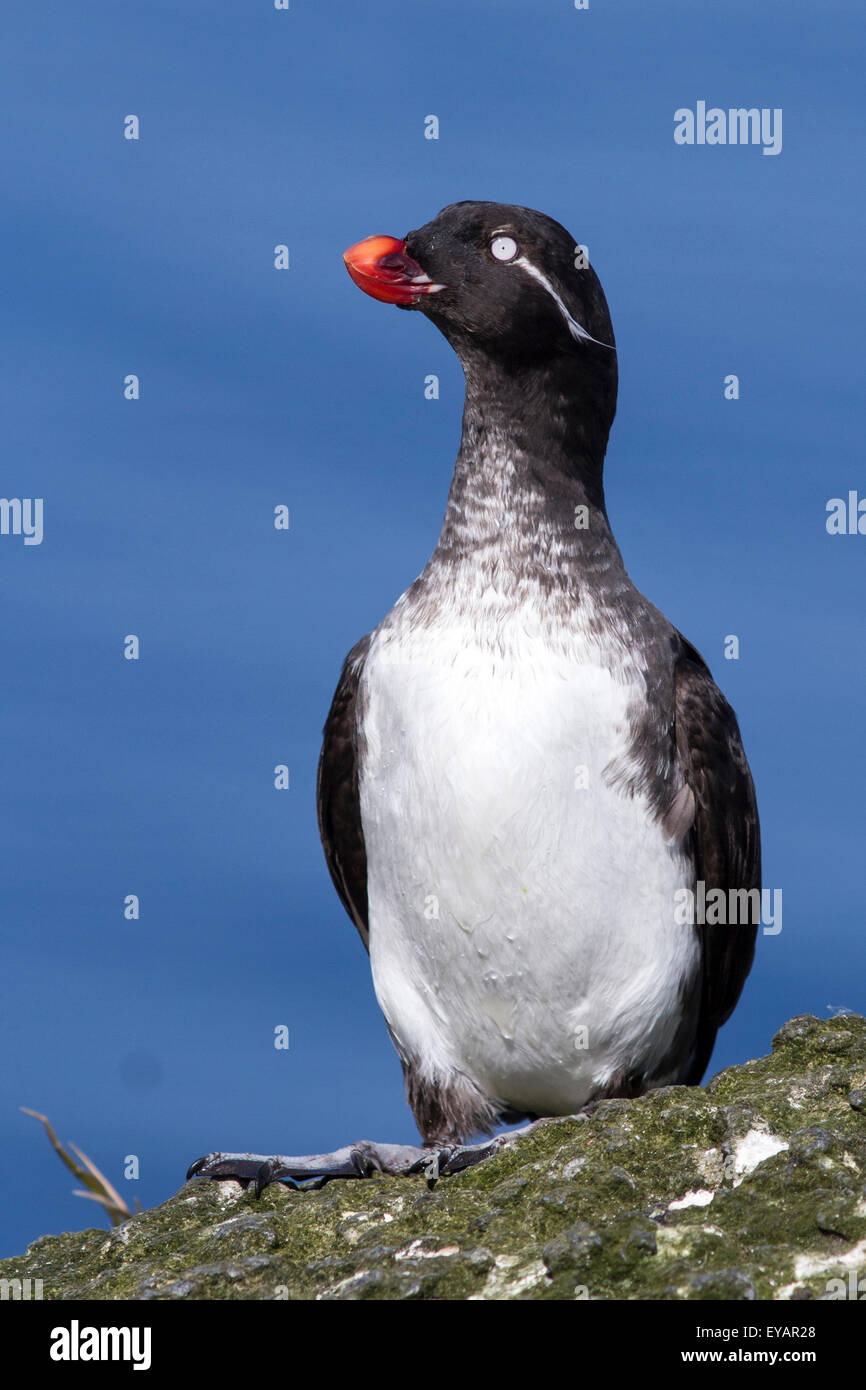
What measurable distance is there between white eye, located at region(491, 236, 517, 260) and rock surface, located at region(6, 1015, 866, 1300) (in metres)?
2.55

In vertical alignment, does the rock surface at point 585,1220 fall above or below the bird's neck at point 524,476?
below

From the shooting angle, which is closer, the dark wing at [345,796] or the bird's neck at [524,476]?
the bird's neck at [524,476]

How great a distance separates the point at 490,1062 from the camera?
6.14m

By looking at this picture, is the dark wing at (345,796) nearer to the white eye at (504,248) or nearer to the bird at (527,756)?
the bird at (527,756)

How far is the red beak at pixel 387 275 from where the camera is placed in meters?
5.84

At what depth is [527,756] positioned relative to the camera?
567 cm

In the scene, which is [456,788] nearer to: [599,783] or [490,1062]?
[599,783]

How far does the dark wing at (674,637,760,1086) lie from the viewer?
19.7 feet

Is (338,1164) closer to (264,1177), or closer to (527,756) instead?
(264,1177)

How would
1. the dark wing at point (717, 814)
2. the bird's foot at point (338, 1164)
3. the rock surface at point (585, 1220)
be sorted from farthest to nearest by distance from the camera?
the dark wing at point (717, 814)
the bird's foot at point (338, 1164)
the rock surface at point (585, 1220)

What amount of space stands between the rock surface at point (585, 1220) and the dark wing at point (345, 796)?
1.36 m

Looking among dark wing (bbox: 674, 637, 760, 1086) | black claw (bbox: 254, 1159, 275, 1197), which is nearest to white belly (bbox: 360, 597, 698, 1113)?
dark wing (bbox: 674, 637, 760, 1086)

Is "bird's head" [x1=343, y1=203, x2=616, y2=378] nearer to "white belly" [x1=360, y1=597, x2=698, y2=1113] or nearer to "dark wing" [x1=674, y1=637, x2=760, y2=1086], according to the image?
"white belly" [x1=360, y1=597, x2=698, y2=1113]

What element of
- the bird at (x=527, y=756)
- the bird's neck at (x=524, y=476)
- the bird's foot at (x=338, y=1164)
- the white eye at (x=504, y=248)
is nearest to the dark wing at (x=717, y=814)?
the bird at (x=527, y=756)
